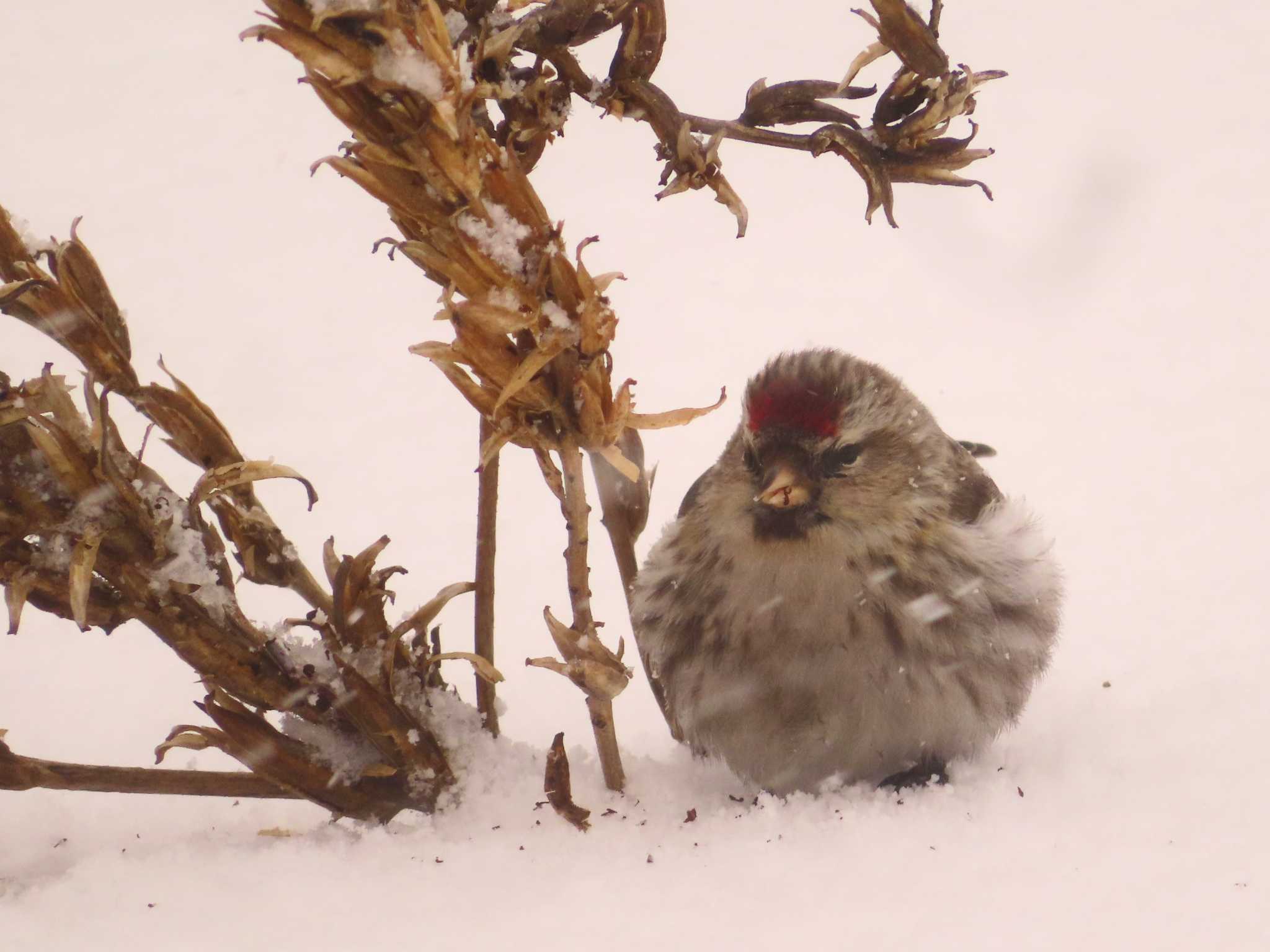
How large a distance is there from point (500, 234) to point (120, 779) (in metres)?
0.61

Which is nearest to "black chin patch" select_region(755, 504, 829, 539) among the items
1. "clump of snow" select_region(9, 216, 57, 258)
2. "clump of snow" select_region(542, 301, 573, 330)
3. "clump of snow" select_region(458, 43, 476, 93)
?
"clump of snow" select_region(542, 301, 573, 330)

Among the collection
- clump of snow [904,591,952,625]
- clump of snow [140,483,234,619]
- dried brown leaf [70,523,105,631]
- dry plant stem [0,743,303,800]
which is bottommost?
dry plant stem [0,743,303,800]

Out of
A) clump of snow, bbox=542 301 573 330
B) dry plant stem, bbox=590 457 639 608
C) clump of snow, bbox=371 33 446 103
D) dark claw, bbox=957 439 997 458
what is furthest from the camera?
dark claw, bbox=957 439 997 458

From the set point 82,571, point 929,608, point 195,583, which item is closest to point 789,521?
point 929,608

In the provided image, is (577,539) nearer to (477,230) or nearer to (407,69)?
(477,230)

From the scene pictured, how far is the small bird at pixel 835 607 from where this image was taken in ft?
4.61

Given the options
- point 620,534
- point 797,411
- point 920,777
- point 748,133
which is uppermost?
point 748,133

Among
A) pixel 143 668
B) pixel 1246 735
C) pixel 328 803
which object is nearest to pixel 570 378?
pixel 328 803

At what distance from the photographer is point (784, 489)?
140 cm

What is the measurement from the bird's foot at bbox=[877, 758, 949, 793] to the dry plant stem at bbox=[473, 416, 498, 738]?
1.63ft

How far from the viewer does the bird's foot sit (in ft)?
4.64

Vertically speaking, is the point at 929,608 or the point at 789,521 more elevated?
the point at 789,521

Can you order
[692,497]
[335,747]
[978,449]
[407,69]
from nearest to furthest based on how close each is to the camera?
[407,69]
[335,747]
[692,497]
[978,449]

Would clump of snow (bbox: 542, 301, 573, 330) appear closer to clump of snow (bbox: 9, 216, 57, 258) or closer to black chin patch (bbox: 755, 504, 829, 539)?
clump of snow (bbox: 9, 216, 57, 258)
